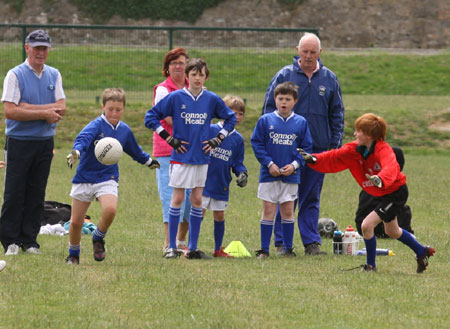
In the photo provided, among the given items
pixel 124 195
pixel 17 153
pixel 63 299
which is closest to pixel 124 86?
pixel 124 195

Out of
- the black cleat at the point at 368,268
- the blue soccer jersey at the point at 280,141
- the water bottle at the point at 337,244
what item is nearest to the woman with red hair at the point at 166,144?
the blue soccer jersey at the point at 280,141

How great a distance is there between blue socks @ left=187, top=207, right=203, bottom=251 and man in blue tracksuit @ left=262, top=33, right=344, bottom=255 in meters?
1.14

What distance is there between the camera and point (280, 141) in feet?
32.2

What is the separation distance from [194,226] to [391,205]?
78.6 inches

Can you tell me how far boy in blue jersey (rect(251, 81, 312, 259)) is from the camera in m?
9.80

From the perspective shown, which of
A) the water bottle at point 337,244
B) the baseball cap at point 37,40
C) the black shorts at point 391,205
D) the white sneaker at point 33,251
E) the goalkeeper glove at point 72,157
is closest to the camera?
the goalkeeper glove at point 72,157

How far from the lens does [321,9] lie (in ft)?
159

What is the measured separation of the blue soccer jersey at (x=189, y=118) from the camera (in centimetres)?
941

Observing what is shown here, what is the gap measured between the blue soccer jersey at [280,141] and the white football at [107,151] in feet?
5.69

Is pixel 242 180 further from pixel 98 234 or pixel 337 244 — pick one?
pixel 98 234

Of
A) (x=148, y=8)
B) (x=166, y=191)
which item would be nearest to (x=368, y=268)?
(x=166, y=191)

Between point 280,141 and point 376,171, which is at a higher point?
point 280,141

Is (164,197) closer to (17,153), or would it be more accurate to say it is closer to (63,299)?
(17,153)

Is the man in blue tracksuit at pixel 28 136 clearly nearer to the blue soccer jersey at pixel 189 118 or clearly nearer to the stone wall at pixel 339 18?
the blue soccer jersey at pixel 189 118
